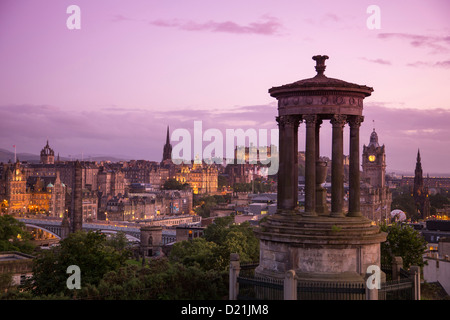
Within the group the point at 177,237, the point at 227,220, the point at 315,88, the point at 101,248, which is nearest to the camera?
the point at 315,88

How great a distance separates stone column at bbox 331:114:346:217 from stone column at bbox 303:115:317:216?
0.89 metres

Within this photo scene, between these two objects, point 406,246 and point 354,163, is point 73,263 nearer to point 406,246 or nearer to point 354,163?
point 354,163

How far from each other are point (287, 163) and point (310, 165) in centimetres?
128

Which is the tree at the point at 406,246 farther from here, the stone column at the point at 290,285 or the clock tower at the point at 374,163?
the clock tower at the point at 374,163

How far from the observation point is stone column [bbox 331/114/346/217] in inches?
1139

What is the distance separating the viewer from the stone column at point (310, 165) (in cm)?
2889

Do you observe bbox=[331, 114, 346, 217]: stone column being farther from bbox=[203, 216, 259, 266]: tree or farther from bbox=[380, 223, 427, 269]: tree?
bbox=[380, 223, 427, 269]: tree

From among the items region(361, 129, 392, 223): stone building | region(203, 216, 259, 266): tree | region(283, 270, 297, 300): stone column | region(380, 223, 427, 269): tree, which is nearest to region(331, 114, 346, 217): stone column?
Answer: region(283, 270, 297, 300): stone column

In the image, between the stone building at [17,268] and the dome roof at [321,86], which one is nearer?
the dome roof at [321,86]

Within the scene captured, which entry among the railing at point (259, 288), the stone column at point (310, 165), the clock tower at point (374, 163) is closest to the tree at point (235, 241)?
the railing at point (259, 288)

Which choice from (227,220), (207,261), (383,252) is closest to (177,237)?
(227,220)

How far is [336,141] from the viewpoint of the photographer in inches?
1145
